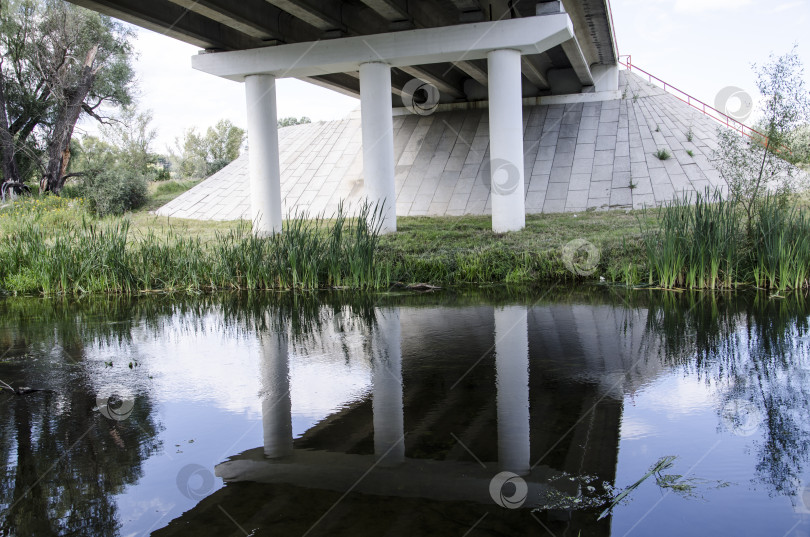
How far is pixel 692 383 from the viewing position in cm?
508

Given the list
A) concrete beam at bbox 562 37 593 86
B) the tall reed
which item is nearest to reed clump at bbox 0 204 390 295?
the tall reed

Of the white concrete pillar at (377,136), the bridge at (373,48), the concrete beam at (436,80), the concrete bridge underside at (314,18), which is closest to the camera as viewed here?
the concrete bridge underside at (314,18)

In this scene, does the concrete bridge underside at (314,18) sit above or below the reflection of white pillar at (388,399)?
above

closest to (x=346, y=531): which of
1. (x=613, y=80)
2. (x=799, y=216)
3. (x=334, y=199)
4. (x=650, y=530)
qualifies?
(x=650, y=530)

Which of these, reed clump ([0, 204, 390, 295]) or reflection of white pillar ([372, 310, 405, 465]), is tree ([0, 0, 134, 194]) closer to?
reed clump ([0, 204, 390, 295])

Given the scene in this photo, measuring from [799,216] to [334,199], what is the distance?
1414 cm

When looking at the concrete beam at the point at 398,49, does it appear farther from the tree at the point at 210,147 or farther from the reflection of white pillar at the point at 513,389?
the tree at the point at 210,147

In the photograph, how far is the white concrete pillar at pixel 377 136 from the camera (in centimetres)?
1527

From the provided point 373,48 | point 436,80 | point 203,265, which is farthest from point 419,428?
point 436,80

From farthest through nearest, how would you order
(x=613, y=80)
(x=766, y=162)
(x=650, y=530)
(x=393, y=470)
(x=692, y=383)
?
1. (x=613, y=80)
2. (x=766, y=162)
3. (x=692, y=383)
4. (x=393, y=470)
5. (x=650, y=530)

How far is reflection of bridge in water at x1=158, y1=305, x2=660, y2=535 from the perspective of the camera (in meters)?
3.45

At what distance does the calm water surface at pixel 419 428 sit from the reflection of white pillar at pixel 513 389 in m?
0.02

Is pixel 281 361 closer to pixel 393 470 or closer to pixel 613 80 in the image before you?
pixel 393 470

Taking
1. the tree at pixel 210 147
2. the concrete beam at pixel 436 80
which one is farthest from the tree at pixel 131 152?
the concrete beam at pixel 436 80
